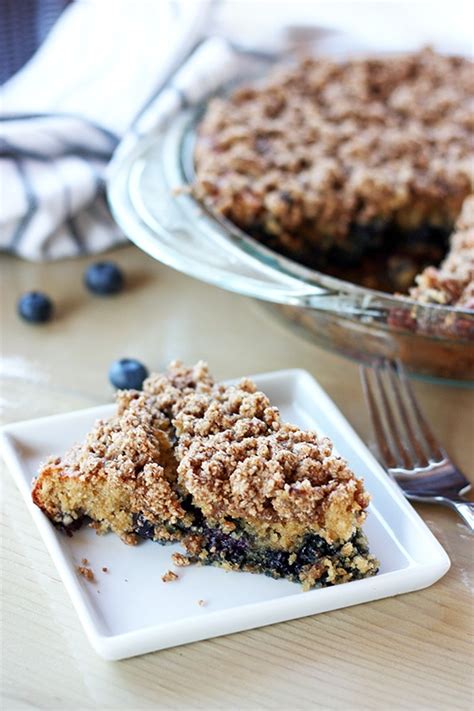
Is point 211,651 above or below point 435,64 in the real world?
below

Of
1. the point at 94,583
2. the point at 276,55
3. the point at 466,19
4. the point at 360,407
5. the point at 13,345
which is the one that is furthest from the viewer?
the point at 466,19

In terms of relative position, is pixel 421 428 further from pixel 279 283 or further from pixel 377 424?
pixel 279 283

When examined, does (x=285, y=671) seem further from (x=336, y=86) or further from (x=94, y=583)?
(x=336, y=86)

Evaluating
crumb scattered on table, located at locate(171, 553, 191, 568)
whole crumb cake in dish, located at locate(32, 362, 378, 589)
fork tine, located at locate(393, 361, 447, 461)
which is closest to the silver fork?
fork tine, located at locate(393, 361, 447, 461)

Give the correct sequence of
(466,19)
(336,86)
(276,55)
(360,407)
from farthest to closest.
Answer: (466,19)
(276,55)
(336,86)
(360,407)

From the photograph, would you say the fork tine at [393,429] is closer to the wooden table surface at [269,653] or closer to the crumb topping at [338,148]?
the wooden table surface at [269,653]

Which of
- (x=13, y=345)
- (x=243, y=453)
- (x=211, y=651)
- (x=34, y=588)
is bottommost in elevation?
(x=13, y=345)

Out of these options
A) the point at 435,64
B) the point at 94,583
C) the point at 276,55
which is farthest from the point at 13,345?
the point at 435,64
